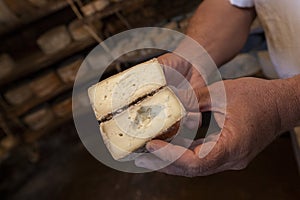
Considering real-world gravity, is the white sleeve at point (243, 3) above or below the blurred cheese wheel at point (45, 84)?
above

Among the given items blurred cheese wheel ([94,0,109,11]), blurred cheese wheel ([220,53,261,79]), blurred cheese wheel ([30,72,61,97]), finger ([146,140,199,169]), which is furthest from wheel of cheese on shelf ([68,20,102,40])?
finger ([146,140,199,169])

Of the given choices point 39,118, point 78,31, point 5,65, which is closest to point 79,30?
point 78,31

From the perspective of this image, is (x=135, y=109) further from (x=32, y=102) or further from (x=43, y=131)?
(x=43, y=131)

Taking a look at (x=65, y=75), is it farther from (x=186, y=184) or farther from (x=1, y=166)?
(x=186, y=184)

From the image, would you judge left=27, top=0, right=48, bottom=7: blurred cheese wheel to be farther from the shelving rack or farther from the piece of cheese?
the piece of cheese

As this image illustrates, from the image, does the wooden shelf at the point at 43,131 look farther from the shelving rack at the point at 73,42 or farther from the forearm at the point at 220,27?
the forearm at the point at 220,27

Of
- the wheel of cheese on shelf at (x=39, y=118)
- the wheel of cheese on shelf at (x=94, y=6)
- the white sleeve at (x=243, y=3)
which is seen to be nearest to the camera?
the white sleeve at (x=243, y=3)

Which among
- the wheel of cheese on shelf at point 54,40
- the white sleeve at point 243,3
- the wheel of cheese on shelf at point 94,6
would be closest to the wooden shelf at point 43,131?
the wheel of cheese on shelf at point 54,40
